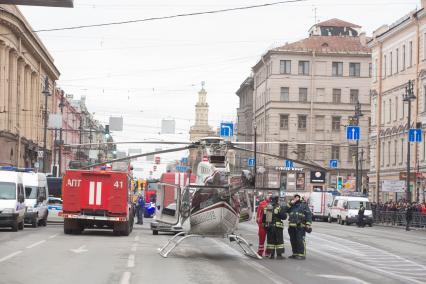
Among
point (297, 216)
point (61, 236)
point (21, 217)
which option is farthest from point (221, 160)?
point (21, 217)

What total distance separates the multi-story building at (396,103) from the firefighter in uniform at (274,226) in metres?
37.3

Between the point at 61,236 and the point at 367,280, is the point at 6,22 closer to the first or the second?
the point at 61,236

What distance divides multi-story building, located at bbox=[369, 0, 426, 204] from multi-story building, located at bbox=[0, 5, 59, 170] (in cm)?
2966

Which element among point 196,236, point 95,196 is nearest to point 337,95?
point 95,196

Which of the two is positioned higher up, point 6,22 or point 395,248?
point 6,22

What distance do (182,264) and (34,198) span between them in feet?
67.8

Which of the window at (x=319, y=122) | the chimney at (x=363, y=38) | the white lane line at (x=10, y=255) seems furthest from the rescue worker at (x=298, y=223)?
the chimney at (x=363, y=38)

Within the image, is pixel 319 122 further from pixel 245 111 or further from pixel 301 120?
pixel 245 111

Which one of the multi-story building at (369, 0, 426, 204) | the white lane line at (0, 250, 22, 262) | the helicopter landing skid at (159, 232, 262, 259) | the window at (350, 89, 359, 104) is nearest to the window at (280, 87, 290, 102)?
the window at (350, 89, 359, 104)

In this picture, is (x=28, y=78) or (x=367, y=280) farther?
(x=28, y=78)

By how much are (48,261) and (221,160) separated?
19.3ft

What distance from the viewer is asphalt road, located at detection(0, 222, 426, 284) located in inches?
674

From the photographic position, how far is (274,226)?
23719 mm

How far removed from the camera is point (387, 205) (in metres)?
64.0
